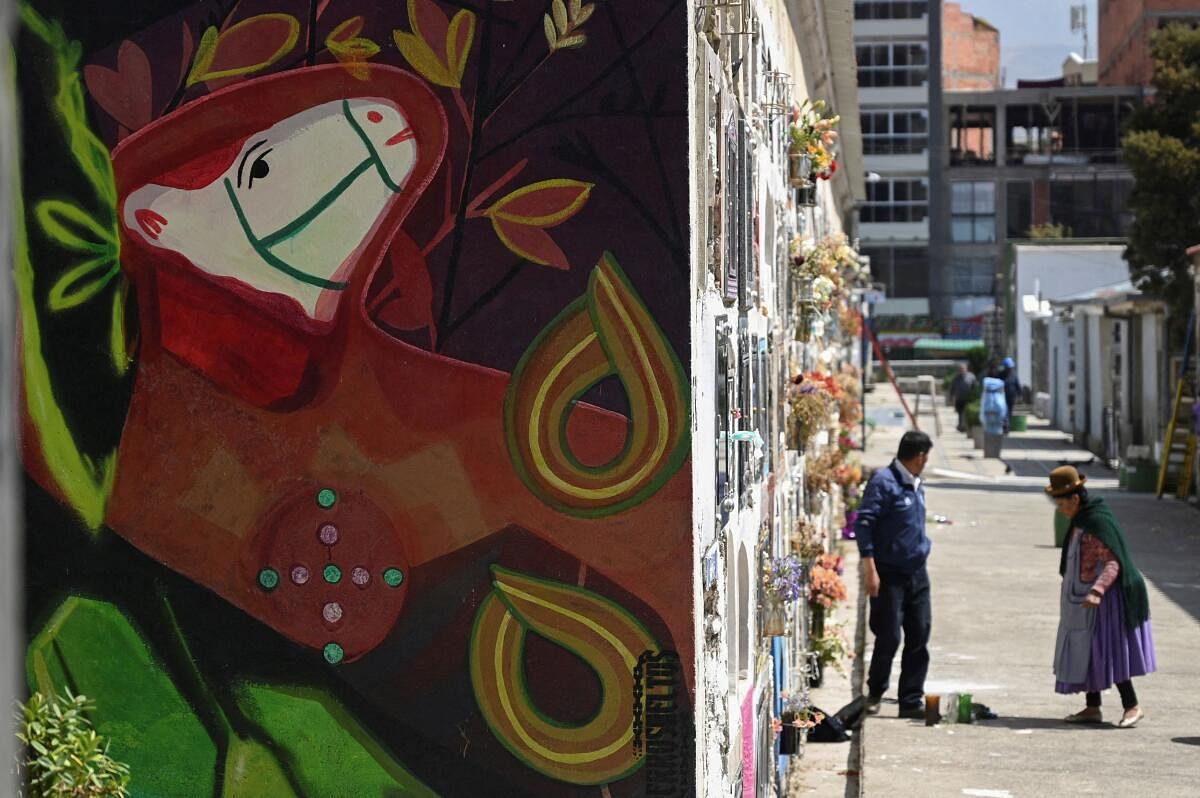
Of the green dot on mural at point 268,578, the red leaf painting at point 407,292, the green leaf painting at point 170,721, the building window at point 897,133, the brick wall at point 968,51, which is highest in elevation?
the brick wall at point 968,51

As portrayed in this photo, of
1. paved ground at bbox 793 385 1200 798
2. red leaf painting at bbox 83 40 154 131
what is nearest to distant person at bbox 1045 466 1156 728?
paved ground at bbox 793 385 1200 798

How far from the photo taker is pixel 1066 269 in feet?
Result: 169

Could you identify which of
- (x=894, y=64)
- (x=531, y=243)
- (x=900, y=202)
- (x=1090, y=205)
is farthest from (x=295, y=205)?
(x=894, y=64)

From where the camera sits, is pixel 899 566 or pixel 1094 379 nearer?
pixel 899 566

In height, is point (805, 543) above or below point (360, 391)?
below

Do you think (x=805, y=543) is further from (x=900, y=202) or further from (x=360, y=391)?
(x=900, y=202)

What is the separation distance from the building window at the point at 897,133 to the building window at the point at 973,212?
5252mm

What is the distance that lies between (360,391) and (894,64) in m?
97.1

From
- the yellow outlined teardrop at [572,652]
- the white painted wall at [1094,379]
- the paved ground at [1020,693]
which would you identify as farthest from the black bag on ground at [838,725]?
the white painted wall at [1094,379]

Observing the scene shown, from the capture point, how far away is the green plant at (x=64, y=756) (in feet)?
14.6

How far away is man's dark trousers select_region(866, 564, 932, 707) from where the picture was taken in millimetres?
11430

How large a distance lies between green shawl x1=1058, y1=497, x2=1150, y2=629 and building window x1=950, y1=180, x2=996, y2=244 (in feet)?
274

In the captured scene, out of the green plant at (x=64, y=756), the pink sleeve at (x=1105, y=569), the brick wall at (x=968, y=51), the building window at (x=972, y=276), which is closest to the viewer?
the green plant at (x=64, y=756)

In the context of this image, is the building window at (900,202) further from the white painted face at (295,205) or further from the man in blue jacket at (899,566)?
the white painted face at (295,205)
